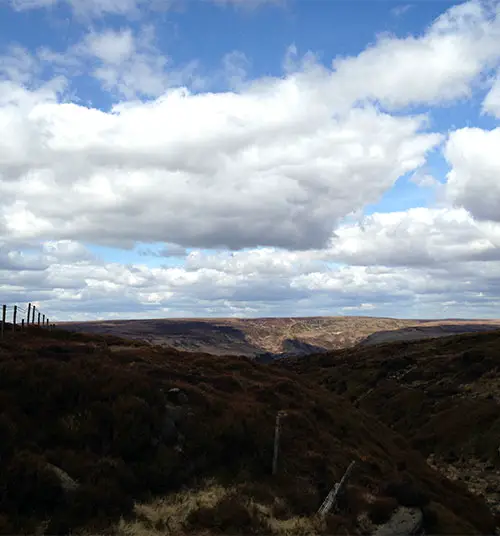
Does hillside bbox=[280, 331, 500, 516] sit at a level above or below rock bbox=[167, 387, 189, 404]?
below

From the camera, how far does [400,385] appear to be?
50812 mm

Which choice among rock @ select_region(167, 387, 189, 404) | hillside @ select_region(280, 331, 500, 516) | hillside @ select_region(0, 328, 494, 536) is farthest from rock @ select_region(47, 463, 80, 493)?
hillside @ select_region(280, 331, 500, 516)

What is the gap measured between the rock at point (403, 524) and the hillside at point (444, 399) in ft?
30.4

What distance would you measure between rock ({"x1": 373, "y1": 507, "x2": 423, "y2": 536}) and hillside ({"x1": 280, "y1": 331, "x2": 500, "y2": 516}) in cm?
927

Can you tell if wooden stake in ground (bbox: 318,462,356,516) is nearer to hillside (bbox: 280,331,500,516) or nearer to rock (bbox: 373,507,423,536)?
rock (bbox: 373,507,423,536)

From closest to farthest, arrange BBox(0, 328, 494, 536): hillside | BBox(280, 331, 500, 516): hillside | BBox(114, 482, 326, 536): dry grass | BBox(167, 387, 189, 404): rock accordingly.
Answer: BBox(114, 482, 326, 536): dry grass → BBox(0, 328, 494, 536): hillside → BBox(167, 387, 189, 404): rock → BBox(280, 331, 500, 516): hillside

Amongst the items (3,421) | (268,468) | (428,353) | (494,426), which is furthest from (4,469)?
(428,353)

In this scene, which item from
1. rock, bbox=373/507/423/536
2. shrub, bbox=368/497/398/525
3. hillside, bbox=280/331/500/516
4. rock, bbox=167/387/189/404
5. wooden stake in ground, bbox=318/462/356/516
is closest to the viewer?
rock, bbox=373/507/423/536

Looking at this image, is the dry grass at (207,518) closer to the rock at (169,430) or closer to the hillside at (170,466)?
the hillside at (170,466)

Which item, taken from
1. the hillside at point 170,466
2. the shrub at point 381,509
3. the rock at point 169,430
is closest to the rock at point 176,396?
the hillside at point 170,466

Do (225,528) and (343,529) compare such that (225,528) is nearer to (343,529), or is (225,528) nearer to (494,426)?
(343,529)

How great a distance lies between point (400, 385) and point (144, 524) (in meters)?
43.3

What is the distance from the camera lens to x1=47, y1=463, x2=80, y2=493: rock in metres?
12.9

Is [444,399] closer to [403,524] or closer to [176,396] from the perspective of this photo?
[403,524]
